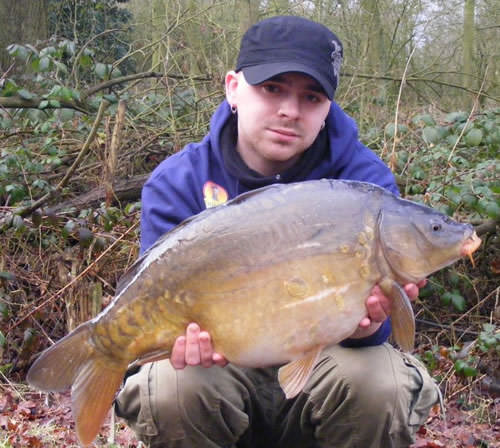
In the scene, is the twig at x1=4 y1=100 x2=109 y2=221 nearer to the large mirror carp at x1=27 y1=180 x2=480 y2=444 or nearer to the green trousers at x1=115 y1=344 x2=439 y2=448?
the green trousers at x1=115 y1=344 x2=439 y2=448

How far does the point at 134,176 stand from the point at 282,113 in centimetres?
234

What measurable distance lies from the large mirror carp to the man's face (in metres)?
0.27

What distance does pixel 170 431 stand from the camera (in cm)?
178

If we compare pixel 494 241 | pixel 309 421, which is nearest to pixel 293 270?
pixel 309 421

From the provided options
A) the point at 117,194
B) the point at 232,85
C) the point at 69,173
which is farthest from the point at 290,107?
the point at 117,194

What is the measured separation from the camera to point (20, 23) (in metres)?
4.88

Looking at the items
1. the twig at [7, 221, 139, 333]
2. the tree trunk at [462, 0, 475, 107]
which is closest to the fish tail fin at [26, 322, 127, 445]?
the twig at [7, 221, 139, 333]

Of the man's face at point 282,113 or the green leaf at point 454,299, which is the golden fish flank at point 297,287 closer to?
the man's face at point 282,113

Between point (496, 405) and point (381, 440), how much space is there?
130cm

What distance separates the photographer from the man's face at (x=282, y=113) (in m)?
1.79

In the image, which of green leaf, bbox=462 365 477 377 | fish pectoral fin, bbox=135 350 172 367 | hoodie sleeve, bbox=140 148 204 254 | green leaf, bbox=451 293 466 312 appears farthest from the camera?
green leaf, bbox=451 293 466 312

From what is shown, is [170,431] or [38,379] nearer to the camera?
[38,379]

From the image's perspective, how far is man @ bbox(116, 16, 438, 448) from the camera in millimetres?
1766

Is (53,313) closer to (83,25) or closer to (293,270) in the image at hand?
(293,270)
